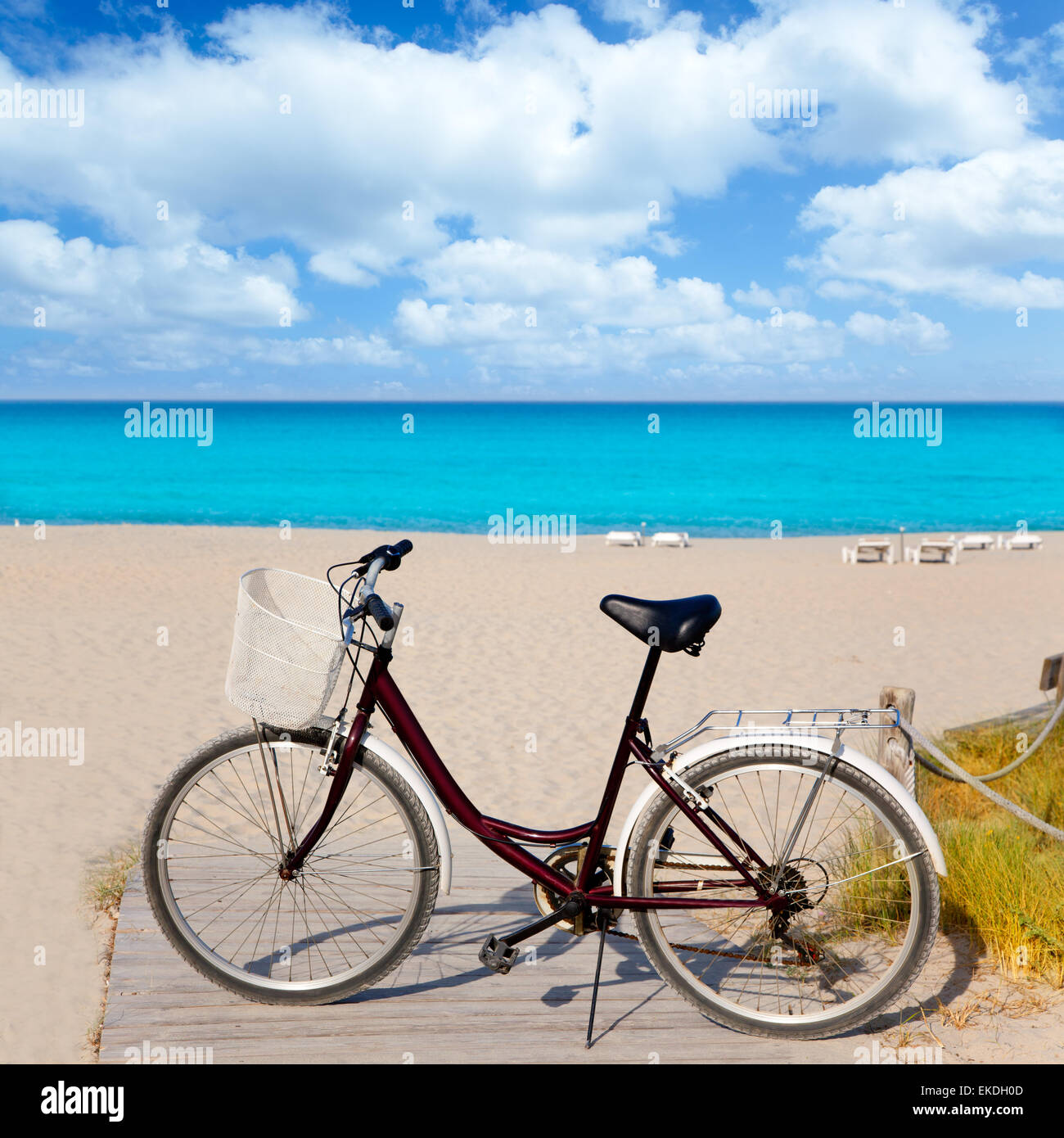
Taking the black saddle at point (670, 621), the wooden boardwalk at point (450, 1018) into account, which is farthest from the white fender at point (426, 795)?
the black saddle at point (670, 621)

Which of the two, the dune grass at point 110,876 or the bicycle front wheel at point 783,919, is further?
the dune grass at point 110,876

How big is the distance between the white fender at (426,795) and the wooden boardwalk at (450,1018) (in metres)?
0.46

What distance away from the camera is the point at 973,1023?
321cm

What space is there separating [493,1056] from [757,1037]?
2.58 ft

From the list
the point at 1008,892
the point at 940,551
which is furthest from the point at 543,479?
the point at 1008,892

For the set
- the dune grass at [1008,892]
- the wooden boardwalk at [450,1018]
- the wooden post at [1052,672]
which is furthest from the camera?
the wooden post at [1052,672]

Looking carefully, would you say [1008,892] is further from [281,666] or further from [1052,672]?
[1052,672]

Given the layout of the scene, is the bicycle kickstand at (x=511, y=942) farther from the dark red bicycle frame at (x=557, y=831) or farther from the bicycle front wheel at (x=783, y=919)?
the bicycle front wheel at (x=783, y=919)

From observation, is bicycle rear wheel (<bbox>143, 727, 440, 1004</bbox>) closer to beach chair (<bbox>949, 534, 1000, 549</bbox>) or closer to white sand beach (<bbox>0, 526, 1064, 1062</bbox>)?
white sand beach (<bbox>0, 526, 1064, 1062</bbox>)

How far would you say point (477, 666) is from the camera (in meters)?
10.8

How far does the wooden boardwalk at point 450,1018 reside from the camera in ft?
9.73

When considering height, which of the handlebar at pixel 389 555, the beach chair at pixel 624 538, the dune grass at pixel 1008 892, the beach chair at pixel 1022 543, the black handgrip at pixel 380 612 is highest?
the beach chair at pixel 624 538

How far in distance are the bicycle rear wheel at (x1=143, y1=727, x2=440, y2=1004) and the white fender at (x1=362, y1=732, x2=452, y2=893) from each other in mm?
19
